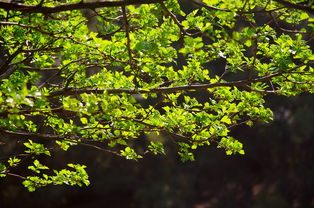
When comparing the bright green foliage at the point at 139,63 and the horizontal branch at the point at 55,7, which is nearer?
the horizontal branch at the point at 55,7

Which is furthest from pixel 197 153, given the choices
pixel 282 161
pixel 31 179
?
pixel 31 179

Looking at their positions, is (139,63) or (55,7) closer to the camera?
(55,7)

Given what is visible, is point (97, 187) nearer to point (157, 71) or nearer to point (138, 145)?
point (138, 145)

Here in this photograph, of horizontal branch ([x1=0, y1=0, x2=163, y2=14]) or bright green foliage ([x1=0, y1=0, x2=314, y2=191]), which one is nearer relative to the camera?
horizontal branch ([x1=0, y1=0, x2=163, y2=14])

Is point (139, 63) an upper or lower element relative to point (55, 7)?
lower

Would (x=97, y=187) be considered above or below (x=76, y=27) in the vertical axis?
below

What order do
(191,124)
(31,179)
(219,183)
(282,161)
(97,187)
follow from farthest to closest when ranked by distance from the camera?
1. (219,183)
2. (282,161)
3. (97,187)
4. (31,179)
5. (191,124)

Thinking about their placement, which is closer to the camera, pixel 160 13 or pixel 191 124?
pixel 160 13

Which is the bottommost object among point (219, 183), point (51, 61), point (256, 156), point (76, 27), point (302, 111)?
point (219, 183)

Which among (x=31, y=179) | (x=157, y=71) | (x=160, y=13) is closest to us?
(x=160, y=13)

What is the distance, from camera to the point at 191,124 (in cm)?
488

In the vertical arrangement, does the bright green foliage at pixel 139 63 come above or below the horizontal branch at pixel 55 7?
below

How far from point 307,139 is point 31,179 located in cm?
1551

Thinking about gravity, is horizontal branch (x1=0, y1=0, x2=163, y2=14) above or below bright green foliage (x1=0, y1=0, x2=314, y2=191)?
above
